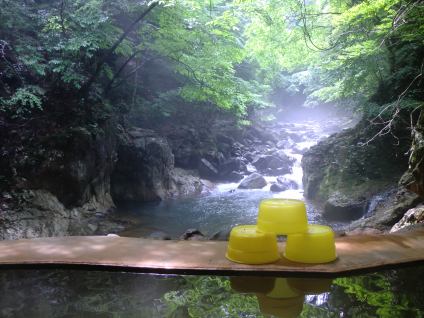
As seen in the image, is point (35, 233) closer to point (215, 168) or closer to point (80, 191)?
point (80, 191)

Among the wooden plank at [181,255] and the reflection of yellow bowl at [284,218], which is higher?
the reflection of yellow bowl at [284,218]

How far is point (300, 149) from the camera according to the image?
67.2 ft

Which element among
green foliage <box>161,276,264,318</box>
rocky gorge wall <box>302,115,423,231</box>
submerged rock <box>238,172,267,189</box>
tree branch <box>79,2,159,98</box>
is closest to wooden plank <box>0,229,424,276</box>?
green foliage <box>161,276,264,318</box>

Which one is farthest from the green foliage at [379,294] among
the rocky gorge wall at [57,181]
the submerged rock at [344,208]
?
the submerged rock at [344,208]

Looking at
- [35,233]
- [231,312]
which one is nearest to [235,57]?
[35,233]

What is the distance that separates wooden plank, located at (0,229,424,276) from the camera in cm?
272

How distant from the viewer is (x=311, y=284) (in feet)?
8.27

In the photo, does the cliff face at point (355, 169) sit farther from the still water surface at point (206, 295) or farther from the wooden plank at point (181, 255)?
the still water surface at point (206, 295)

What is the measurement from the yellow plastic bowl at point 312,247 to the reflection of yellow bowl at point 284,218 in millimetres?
71

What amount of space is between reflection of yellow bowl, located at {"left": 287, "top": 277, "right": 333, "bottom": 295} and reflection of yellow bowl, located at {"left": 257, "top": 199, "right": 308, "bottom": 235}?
380 mm

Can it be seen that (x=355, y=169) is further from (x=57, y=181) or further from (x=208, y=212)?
(x=57, y=181)

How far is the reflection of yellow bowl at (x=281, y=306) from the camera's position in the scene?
2.16 meters

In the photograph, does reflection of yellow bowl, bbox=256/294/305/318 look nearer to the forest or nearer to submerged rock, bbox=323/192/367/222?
the forest

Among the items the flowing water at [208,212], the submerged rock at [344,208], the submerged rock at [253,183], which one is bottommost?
the flowing water at [208,212]
